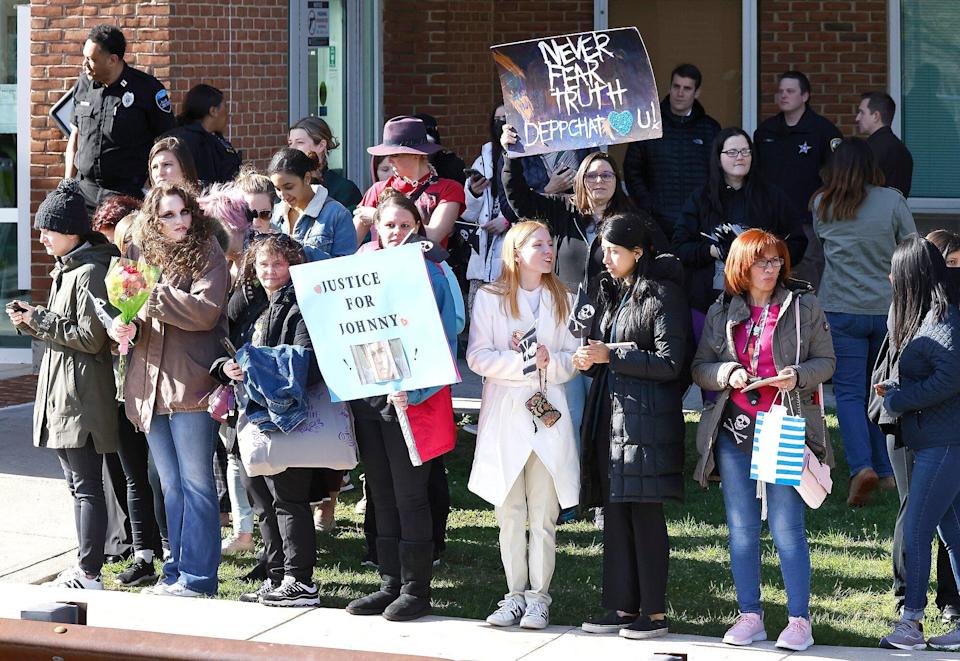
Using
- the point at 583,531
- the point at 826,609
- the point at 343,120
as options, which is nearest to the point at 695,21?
the point at 343,120

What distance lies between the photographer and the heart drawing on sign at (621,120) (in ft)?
24.0

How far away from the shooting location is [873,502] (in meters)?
8.32

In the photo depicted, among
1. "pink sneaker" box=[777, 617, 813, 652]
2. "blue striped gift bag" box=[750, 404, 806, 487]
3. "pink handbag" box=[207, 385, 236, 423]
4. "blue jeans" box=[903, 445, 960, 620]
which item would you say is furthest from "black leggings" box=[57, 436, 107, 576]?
"blue jeans" box=[903, 445, 960, 620]

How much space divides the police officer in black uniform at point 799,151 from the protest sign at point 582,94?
242 centimetres

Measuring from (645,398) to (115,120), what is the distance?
4831 millimetres

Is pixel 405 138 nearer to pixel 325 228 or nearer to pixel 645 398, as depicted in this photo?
pixel 325 228

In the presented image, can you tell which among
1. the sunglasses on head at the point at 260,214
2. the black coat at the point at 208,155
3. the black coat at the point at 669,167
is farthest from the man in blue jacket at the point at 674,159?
the sunglasses on head at the point at 260,214

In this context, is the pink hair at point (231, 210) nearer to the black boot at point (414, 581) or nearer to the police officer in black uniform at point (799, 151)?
the black boot at point (414, 581)

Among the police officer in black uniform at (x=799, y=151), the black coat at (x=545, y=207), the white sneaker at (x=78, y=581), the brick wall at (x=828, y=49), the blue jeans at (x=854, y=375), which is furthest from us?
the brick wall at (x=828, y=49)

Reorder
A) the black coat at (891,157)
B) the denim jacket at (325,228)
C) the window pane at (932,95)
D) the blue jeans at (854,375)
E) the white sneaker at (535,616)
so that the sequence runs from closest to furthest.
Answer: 1. the white sneaker at (535,616)
2. the denim jacket at (325,228)
3. the blue jeans at (854,375)
4. the black coat at (891,157)
5. the window pane at (932,95)

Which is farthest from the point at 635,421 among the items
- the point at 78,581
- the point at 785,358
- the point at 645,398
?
the point at 78,581

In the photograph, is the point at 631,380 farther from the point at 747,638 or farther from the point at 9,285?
the point at 9,285

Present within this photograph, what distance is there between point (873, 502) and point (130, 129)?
505 cm

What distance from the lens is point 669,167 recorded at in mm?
9289
